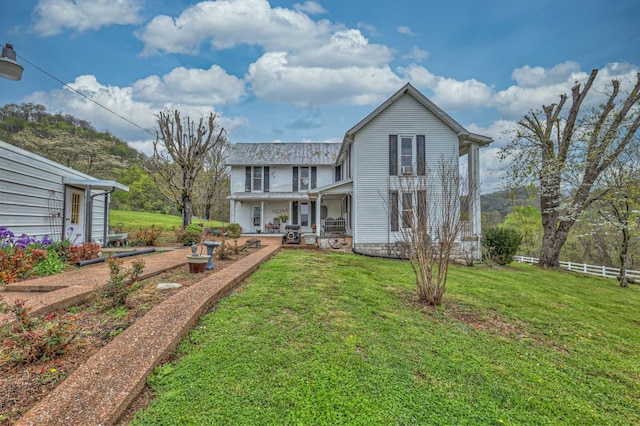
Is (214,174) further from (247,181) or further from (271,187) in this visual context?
(271,187)

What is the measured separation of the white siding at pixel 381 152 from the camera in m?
12.5

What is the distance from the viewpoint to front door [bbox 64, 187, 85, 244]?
10.0 meters

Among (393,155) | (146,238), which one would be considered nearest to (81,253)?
(146,238)

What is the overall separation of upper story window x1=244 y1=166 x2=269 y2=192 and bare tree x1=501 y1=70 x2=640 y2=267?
47.1ft

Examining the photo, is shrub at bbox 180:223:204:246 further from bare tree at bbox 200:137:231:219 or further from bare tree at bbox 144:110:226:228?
bare tree at bbox 200:137:231:219

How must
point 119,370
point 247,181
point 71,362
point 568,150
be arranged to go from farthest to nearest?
point 247,181 < point 568,150 < point 71,362 < point 119,370

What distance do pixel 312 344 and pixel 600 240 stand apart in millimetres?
23222

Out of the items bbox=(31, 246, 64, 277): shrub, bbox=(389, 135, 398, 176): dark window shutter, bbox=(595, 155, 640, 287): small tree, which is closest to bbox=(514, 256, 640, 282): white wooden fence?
bbox=(595, 155, 640, 287): small tree

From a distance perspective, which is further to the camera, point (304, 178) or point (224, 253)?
point (304, 178)

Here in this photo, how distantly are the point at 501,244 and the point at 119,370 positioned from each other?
14.6 m

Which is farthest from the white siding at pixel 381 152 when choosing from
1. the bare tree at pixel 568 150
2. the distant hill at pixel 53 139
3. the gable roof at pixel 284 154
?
the distant hill at pixel 53 139

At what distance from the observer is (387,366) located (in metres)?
2.96

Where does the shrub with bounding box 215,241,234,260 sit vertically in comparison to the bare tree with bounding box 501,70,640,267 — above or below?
below

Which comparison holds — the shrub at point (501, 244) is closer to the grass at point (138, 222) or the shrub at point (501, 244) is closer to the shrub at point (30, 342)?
the shrub at point (30, 342)
